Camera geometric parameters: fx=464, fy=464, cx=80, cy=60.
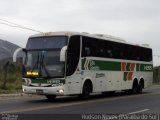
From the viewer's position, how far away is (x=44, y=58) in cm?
2172

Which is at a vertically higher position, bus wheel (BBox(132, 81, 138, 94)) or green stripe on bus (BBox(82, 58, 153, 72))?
green stripe on bus (BBox(82, 58, 153, 72))

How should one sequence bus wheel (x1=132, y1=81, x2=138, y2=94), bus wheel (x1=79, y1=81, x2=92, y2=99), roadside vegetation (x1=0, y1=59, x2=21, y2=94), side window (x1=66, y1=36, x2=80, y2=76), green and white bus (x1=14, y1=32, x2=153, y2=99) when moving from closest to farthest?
1. green and white bus (x1=14, y1=32, x2=153, y2=99)
2. side window (x1=66, y1=36, x2=80, y2=76)
3. bus wheel (x1=79, y1=81, x2=92, y2=99)
4. bus wheel (x1=132, y1=81, x2=138, y2=94)
5. roadside vegetation (x1=0, y1=59, x2=21, y2=94)

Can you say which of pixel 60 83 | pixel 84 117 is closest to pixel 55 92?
pixel 60 83

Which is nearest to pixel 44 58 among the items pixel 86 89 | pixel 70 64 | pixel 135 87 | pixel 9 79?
pixel 70 64

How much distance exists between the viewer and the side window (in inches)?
855

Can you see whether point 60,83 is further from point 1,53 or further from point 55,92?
point 1,53

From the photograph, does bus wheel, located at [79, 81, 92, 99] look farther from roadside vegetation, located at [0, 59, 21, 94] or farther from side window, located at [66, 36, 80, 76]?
roadside vegetation, located at [0, 59, 21, 94]

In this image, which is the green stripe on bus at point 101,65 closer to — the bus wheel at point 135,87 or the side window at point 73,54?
the side window at point 73,54

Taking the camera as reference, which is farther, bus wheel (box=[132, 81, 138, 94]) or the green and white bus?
bus wheel (box=[132, 81, 138, 94])

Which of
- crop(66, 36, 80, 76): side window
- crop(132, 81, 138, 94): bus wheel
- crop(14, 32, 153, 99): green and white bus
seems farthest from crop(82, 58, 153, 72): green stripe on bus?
crop(132, 81, 138, 94): bus wheel

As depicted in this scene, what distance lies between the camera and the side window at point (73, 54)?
21720 millimetres

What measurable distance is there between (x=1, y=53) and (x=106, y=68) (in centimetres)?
9432

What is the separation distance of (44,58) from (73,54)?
1.40 metres

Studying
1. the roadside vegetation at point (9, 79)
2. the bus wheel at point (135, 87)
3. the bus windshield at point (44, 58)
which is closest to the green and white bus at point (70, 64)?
the bus windshield at point (44, 58)
